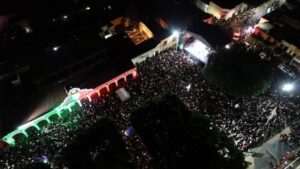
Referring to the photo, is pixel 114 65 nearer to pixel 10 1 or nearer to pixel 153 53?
pixel 153 53

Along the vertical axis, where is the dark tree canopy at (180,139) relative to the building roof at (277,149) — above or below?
above

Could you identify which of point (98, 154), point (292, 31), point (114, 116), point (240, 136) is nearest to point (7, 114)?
point (114, 116)

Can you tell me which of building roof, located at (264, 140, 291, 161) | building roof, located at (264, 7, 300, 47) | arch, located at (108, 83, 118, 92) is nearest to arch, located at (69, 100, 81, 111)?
arch, located at (108, 83, 118, 92)

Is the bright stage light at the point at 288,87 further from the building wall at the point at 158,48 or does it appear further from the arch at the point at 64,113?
→ the arch at the point at 64,113

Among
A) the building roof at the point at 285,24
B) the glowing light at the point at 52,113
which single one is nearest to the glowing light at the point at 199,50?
the glowing light at the point at 52,113

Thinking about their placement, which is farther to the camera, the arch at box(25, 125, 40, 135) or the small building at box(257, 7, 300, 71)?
the small building at box(257, 7, 300, 71)

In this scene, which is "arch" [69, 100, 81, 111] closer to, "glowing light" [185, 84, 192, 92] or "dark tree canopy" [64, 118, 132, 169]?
"dark tree canopy" [64, 118, 132, 169]

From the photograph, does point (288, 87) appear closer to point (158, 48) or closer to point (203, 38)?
point (203, 38)
